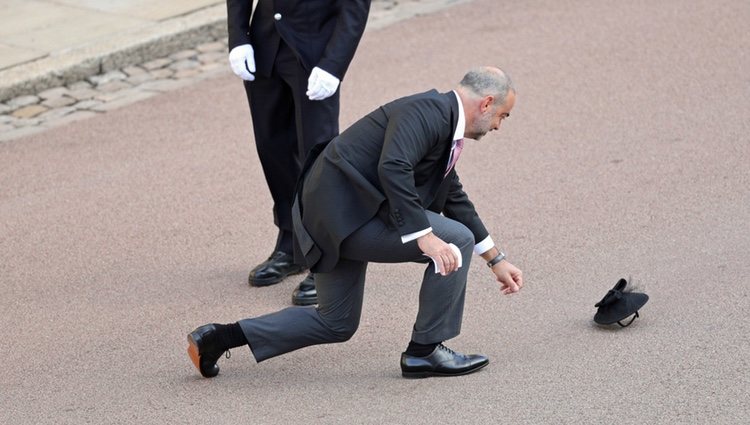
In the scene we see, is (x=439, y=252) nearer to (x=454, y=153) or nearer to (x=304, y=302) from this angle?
(x=454, y=153)

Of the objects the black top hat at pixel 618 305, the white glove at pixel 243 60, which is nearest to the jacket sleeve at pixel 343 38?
the white glove at pixel 243 60

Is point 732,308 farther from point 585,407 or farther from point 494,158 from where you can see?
point 494,158

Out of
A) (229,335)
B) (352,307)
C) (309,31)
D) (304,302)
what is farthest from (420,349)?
(309,31)

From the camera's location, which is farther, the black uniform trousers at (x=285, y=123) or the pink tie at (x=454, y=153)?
the black uniform trousers at (x=285, y=123)

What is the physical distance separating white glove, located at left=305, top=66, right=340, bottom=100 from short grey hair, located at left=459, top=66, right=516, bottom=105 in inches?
45.1

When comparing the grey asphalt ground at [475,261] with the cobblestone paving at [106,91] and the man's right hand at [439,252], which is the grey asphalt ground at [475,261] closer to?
the cobblestone paving at [106,91]

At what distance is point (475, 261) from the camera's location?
6320mm

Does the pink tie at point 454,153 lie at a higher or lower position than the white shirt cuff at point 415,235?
higher

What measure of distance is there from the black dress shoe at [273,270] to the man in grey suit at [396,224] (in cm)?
99

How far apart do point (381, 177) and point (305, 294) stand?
1.43 m

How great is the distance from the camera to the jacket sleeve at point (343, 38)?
586 cm

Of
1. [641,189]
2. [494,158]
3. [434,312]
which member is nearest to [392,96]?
[494,158]

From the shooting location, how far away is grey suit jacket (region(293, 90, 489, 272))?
15.3ft

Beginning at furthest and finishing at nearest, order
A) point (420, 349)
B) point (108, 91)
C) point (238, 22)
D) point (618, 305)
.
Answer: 1. point (108, 91)
2. point (238, 22)
3. point (618, 305)
4. point (420, 349)
